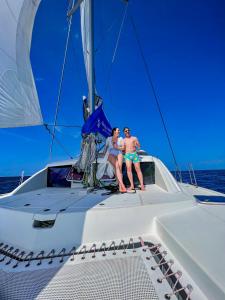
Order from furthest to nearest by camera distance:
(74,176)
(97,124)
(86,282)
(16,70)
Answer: (74,176), (16,70), (97,124), (86,282)

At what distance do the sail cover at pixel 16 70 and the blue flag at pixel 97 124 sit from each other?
1.49 metres

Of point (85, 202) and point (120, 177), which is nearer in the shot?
point (85, 202)

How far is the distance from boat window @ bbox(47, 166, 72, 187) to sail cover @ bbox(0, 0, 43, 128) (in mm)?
1230

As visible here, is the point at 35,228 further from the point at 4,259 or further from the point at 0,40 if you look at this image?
the point at 0,40

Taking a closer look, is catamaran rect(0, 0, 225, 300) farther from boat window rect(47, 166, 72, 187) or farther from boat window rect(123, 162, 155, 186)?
boat window rect(47, 166, 72, 187)

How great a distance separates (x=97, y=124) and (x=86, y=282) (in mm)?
2813

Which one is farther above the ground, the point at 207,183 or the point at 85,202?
the point at 207,183

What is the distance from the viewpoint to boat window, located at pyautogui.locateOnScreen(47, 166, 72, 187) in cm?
445

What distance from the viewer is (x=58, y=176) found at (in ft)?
14.9

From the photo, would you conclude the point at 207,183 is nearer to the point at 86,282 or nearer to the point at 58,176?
the point at 58,176

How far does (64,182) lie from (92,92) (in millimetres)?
2183

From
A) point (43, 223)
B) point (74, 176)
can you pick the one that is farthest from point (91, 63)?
point (43, 223)

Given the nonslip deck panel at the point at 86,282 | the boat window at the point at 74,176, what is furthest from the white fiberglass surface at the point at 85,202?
the boat window at the point at 74,176

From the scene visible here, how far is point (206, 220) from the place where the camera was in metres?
1.97
